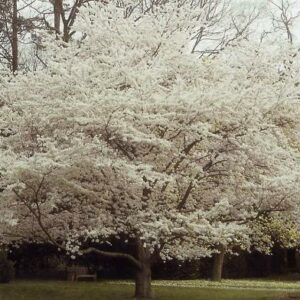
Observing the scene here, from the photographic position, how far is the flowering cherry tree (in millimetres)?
11906

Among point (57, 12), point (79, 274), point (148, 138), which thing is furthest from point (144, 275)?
point (57, 12)

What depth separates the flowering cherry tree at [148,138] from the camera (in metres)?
11.9

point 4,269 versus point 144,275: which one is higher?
point 4,269

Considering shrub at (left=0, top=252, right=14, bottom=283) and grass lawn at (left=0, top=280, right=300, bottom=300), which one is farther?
shrub at (left=0, top=252, right=14, bottom=283)

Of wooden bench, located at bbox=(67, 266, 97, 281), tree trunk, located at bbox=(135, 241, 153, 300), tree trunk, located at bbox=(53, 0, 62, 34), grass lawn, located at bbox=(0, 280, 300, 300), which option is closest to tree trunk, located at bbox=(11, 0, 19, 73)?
tree trunk, located at bbox=(53, 0, 62, 34)

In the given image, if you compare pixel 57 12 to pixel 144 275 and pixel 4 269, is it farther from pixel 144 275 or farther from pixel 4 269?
pixel 144 275

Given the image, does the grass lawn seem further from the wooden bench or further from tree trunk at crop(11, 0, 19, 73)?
tree trunk at crop(11, 0, 19, 73)

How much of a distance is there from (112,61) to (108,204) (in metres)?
3.03

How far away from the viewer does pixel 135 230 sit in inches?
519

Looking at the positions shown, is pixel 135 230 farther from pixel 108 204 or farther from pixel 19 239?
pixel 19 239

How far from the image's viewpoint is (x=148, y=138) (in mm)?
12023

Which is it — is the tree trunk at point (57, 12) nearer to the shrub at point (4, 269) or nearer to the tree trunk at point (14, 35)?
the tree trunk at point (14, 35)

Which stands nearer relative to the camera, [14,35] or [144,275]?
Answer: [144,275]

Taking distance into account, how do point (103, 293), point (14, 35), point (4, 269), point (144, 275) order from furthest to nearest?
point (14, 35) < point (4, 269) < point (103, 293) < point (144, 275)
